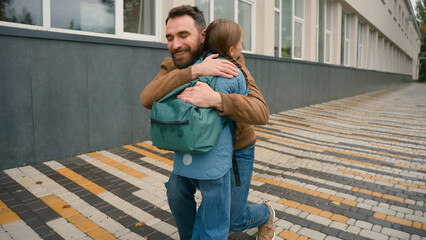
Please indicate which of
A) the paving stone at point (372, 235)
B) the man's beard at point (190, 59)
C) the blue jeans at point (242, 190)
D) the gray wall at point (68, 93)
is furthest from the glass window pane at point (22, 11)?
the paving stone at point (372, 235)

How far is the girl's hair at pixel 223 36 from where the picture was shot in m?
1.94

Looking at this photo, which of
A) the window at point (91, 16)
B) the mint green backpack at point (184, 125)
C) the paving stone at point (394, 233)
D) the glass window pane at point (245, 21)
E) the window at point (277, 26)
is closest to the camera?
the mint green backpack at point (184, 125)

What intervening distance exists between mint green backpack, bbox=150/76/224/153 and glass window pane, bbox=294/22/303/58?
1119 cm

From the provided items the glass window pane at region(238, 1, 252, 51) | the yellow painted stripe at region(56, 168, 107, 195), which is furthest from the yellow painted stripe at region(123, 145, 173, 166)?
the glass window pane at region(238, 1, 252, 51)

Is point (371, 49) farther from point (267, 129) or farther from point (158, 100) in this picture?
point (158, 100)

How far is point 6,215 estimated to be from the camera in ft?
10.5

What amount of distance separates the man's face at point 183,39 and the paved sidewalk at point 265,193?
5.35 ft

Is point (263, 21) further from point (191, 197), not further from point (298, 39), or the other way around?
point (191, 197)

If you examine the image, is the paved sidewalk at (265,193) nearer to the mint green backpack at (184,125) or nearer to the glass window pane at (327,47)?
the mint green backpack at (184,125)

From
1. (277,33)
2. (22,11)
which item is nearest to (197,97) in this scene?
(22,11)

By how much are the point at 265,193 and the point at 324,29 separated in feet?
40.6

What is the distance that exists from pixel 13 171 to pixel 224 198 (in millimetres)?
3533

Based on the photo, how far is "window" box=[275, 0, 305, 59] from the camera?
11.1 m

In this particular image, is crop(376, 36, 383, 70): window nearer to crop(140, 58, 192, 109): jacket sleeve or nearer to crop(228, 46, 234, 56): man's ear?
crop(228, 46, 234, 56): man's ear
